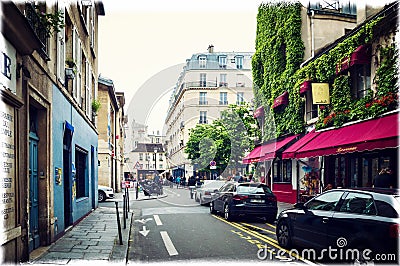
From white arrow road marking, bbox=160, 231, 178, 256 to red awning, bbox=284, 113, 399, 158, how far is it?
6.26m

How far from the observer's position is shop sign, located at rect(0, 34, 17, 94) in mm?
6686

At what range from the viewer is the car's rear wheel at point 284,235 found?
10211 millimetres

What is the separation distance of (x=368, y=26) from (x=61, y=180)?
1140 cm

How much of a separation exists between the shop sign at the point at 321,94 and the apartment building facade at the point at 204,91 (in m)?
28.8

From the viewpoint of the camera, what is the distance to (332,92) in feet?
62.5

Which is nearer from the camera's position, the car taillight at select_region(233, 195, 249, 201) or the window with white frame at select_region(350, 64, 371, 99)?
the car taillight at select_region(233, 195, 249, 201)

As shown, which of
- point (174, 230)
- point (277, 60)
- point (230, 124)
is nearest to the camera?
point (174, 230)

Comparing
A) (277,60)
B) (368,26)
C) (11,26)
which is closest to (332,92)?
(368,26)

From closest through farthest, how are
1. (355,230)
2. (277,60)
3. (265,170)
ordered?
(355,230) → (277,60) → (265,170)

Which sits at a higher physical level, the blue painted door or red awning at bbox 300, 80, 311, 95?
red awning at bbox 300, 80, 311, 95

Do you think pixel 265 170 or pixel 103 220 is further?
pixel 265 170

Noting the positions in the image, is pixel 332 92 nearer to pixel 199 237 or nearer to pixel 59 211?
pixel 199 237

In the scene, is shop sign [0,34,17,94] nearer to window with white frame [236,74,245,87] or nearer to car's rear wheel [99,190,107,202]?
car's rear wheel [99,190,107,202]

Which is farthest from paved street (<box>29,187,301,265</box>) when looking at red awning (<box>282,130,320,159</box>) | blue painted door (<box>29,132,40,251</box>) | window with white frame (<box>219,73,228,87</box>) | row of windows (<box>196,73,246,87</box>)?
window with white frame (<box>219,73,228,87</box>)
